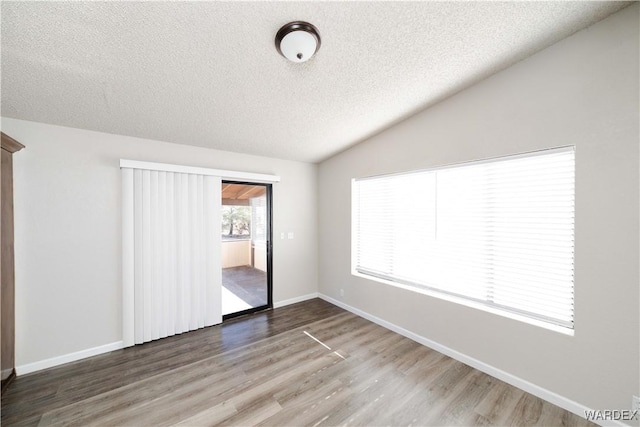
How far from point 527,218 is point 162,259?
3.86m

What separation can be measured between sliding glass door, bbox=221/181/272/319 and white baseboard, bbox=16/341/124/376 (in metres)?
1.24

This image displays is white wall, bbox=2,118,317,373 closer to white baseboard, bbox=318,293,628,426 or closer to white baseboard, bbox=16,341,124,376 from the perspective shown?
white baseboard, bbox=16,341,124,376

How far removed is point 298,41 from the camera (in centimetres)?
157

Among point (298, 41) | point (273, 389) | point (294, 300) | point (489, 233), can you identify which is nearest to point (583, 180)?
point (489, 233)

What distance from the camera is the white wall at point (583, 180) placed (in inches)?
62.1

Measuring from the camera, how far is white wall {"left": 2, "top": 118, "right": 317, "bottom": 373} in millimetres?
2188

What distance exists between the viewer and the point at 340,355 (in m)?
2.48

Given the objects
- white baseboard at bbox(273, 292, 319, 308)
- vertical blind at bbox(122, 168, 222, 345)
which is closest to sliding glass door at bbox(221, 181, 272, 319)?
white baseboard at bbox(273, 292, 319, 308)

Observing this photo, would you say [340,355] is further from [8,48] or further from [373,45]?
[8,48]

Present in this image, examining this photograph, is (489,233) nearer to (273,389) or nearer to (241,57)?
(273,389)

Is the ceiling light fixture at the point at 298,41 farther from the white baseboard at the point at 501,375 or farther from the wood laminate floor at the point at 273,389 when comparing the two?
the white baseboard at the point at 501,375

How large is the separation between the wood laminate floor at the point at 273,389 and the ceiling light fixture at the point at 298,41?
263cm

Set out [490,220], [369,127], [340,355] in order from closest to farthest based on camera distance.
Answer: [490,220] < [340,355] < [369,127]

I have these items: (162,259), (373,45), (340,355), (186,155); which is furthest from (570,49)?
(162,259)
